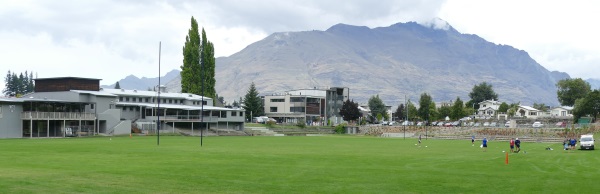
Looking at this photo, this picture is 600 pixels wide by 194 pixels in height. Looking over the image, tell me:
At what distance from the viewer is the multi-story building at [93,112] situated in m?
83.3

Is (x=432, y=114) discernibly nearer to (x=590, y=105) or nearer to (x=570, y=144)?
(x=590, y=105)

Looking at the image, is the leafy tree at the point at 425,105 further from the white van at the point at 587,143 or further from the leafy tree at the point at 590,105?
the white van at the point at 587,143

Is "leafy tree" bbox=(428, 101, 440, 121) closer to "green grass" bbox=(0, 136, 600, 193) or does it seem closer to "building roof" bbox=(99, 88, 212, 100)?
"building roof" bbox=(99, 88, 212, 100)

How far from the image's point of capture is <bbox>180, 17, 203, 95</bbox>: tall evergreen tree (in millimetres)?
121625

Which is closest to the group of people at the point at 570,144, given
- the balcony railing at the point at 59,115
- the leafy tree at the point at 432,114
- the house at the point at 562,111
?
the balcony railing at the point at 59,115

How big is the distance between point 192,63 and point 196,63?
79 cm

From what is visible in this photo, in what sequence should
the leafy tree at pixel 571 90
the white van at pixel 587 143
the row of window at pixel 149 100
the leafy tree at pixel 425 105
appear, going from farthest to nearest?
the leafy tree at pixel 425 105, the leafy tree at pixel 571 90, the row of window at pixel 149 100, the white van at pixel 587 143

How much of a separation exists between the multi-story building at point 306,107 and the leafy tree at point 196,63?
54.1 m

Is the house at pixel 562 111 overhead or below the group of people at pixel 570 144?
overhead

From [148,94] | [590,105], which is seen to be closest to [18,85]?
[148,94]

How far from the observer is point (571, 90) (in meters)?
174

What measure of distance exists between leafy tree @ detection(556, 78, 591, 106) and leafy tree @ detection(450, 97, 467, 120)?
3023 cm

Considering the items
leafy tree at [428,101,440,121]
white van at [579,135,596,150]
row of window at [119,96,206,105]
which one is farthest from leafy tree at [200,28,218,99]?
white van at [579,135,596,150]

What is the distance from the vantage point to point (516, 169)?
32.9m
